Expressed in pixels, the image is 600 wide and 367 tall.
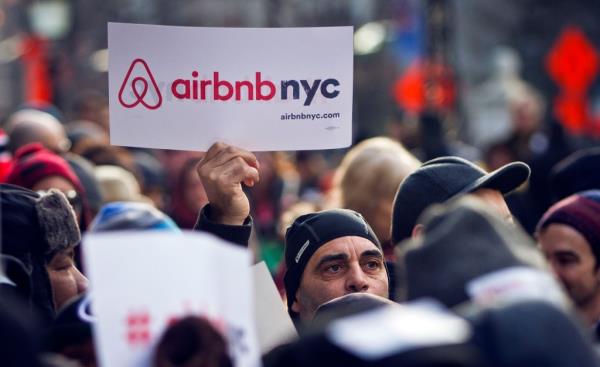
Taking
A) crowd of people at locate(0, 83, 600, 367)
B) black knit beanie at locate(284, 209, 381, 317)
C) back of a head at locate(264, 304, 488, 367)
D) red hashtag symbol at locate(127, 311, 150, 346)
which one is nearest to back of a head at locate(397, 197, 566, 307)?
crowd of people at locate(0, 83, 600, 367)

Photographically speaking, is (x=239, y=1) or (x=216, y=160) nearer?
(x=216, y=160)

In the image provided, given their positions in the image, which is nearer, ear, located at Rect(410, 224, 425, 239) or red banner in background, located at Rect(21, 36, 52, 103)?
ear, located at Rect(410, 224, 425, 239)

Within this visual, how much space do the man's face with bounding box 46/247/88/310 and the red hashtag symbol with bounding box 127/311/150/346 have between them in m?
1.81

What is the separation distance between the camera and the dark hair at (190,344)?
10.0 ft

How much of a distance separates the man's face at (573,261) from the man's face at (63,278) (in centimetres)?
197

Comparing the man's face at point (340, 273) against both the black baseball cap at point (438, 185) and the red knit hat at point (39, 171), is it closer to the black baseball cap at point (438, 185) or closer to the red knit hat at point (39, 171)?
the black baseball cap at point (438, 185)

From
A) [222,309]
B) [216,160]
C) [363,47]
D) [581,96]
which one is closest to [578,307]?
[216,160]

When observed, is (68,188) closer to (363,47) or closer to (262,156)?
(262,156)

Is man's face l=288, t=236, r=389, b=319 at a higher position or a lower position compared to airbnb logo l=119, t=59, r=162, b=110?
lower

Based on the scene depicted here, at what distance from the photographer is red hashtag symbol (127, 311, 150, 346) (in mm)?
3064

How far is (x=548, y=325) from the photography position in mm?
2811

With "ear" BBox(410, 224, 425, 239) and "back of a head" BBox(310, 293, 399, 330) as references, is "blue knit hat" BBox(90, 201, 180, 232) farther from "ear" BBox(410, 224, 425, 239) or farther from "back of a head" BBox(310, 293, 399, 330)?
"ear" BBox(410, 224, 425, 239)

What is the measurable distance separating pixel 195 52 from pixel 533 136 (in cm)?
941

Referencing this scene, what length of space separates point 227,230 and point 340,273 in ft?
1.69
